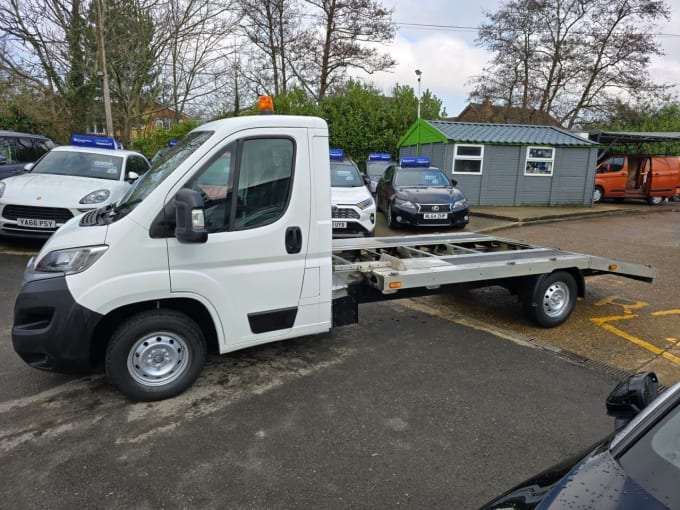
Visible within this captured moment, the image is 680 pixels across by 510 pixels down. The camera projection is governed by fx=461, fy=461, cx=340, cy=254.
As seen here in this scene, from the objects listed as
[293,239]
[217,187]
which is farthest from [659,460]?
[217,187]

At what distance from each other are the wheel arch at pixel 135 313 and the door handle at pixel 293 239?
82cm

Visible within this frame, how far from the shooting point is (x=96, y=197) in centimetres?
786

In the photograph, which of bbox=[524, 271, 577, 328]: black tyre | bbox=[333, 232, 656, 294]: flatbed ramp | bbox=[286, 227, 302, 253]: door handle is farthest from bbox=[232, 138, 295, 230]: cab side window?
bbox=[524, 271, 577, 328]: black tyre

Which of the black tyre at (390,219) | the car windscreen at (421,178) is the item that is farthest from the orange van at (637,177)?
the black tyre at (390,219)

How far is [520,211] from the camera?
1548 centimetres

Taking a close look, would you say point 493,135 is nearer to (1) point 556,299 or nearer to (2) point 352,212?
(2) point 352,212

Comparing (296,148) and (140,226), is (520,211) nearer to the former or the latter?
(296,148)

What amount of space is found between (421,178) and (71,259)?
10260 mm

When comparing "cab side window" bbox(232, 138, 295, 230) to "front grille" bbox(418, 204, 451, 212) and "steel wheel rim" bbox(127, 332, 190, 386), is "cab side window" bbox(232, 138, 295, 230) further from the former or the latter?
"front grille" bbox(418, 204, 451, 212)

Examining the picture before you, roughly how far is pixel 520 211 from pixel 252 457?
568 inches

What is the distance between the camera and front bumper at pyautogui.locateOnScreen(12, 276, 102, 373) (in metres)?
3.16

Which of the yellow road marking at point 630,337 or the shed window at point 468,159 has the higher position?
the shed window at point 468,159

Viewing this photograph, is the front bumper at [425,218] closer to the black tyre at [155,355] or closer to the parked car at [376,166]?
the parked car at [376,166]

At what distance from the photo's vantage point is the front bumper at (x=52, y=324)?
3164 millimetres
